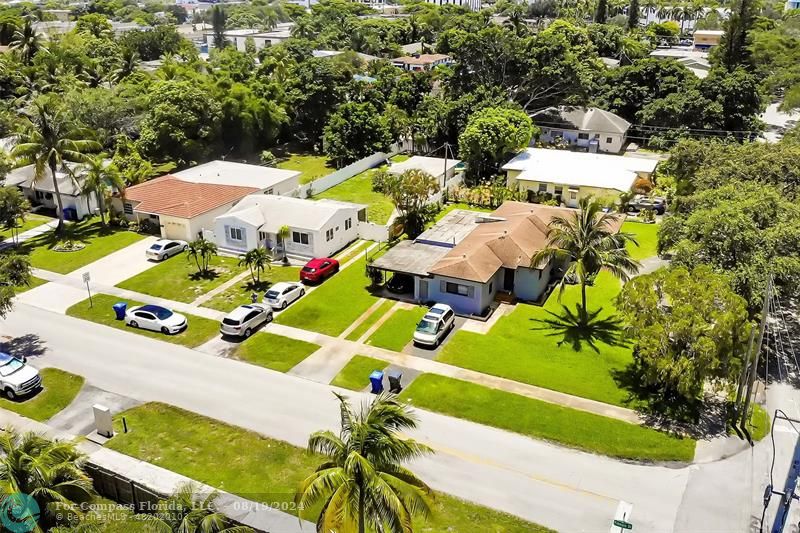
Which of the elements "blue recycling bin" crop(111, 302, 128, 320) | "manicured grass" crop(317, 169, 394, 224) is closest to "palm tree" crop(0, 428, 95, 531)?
"blue recycling bin" crop(111, 302, 128, 320)

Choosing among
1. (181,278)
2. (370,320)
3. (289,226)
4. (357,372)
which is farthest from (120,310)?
(357,372)

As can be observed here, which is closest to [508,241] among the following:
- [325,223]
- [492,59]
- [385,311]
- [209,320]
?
[385,311]

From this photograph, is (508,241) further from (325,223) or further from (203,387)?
(203,387)

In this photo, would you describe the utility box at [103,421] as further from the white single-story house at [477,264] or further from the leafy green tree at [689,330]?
the leafy green tree at [689,330]

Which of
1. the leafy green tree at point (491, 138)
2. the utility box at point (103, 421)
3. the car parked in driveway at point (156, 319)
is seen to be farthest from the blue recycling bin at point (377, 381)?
the leafy green tree at point (491, 138)

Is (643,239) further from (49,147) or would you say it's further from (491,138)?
(49,147)

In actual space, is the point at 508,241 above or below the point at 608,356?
above
